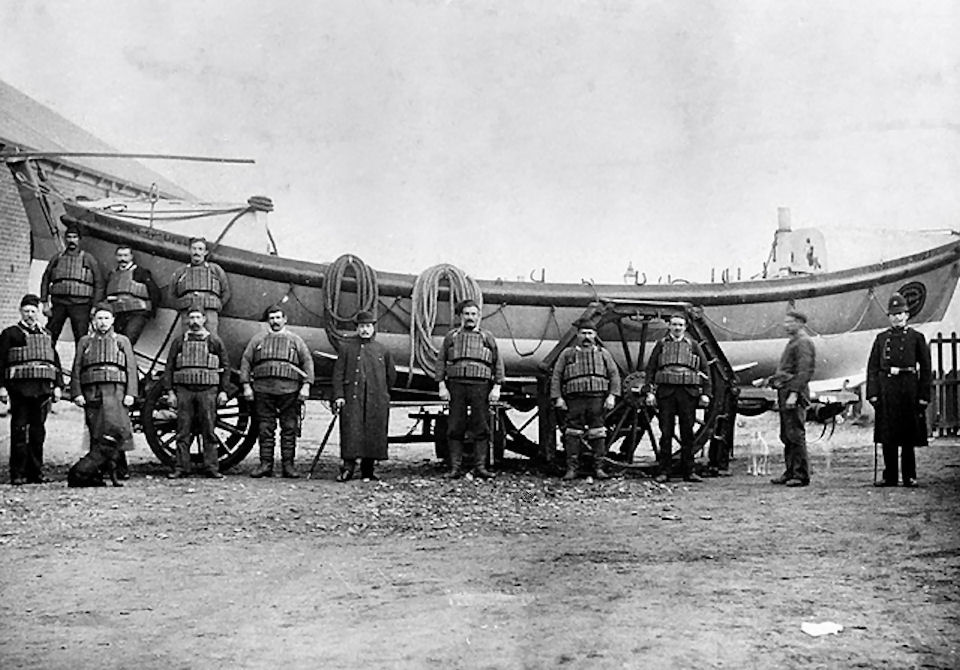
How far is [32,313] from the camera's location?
7871 mm

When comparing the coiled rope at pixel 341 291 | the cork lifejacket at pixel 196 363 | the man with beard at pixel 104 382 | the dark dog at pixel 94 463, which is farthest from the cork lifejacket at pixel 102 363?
the coiled rope at pixel 341 291

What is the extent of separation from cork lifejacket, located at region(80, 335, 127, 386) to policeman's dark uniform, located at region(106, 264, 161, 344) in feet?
2.98

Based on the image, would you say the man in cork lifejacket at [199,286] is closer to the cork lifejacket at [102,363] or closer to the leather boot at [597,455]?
the cork lifejacket at [102,363]

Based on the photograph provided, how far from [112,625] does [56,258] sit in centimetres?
562

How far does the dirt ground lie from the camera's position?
3516 mm

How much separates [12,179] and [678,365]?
9.19 m

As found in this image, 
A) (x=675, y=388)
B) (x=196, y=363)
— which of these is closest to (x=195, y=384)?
(x=196, y=363)

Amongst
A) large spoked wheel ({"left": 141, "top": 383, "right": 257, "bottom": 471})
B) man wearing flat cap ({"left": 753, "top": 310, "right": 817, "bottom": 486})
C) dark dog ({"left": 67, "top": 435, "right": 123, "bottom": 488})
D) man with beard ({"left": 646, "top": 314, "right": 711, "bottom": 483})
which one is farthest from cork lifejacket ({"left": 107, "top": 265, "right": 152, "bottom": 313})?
man wearing flat cap ({"left": 753, "top": 310, "right": 817, "bottom": 486})

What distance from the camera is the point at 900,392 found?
8.10 meters

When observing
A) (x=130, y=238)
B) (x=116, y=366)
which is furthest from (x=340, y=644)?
(x=130, y=238)

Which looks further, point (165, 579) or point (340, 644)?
point (165, 579)

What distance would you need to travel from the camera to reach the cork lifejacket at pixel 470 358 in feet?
27.9

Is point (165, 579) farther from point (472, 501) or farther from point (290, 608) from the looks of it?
point (472, 501)

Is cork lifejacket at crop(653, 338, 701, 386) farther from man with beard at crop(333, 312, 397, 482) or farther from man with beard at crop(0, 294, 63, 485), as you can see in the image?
man with beard at crop(0, 294, 63, 485)
